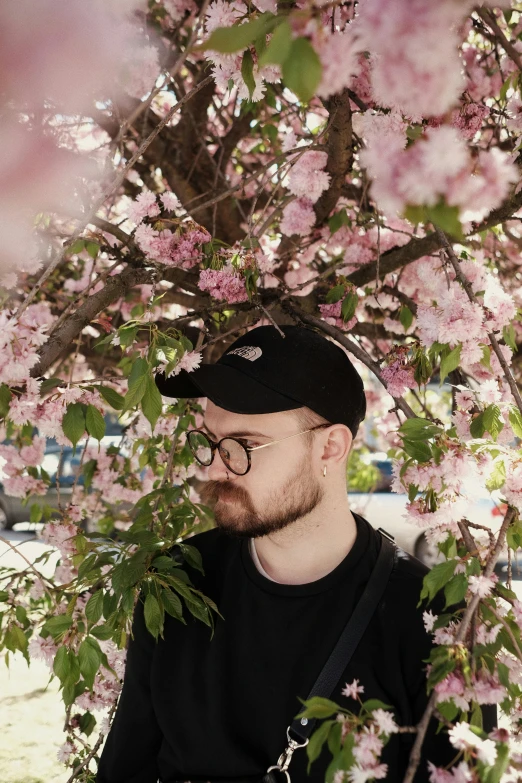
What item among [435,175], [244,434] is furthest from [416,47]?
[244,434]

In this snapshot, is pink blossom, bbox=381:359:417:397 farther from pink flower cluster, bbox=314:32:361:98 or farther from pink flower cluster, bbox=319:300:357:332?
pink flower cluster, bbox=314:32:361:98

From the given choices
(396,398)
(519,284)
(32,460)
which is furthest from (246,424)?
(519,284)

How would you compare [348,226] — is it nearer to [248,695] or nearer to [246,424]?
[246,424]

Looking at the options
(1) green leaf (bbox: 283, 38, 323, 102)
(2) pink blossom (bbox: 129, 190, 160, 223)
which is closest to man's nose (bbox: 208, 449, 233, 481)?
(2) pink blossom (bbox: 129, 190, 160, 223)

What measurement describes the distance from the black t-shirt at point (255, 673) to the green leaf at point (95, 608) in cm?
12

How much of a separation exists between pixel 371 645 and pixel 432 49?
1253 millimetres

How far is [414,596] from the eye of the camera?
5.31 feet

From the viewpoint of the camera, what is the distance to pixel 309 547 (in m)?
1.74

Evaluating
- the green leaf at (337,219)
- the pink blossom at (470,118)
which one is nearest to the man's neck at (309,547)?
the pink blossom at (470,118)

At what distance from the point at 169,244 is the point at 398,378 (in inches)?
28.2

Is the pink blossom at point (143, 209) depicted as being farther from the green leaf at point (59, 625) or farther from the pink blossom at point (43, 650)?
the pink blossom at point (43, 650)

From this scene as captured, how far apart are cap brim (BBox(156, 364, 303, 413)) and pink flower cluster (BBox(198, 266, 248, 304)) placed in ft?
0.74

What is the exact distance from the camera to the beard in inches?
67.1

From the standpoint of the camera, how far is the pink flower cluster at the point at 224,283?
6.18ft
